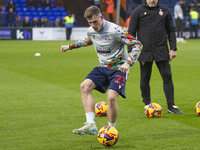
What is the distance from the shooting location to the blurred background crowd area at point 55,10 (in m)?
34.8

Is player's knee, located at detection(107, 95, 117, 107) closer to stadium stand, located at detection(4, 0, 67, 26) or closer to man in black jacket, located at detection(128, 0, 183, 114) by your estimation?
man in black jacket, located at detection(128, 0, 183, 114)

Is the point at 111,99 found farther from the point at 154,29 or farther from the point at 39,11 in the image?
the point at 39,11

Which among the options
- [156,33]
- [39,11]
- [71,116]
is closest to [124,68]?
[71,116]

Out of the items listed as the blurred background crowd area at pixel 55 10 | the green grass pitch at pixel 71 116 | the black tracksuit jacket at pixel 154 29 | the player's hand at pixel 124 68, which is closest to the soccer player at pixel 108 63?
the player's hand at pixel 124 68

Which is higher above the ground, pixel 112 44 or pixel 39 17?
pixel 112 44

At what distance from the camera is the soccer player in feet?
20.5

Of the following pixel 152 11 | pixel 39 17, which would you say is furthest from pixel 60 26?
pixel 152 11

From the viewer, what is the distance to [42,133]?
263 inches

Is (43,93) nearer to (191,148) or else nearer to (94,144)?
(94,144)

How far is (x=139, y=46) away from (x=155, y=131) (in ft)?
4.18

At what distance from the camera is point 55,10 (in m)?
38.8

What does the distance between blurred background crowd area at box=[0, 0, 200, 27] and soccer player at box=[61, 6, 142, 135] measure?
27.2m

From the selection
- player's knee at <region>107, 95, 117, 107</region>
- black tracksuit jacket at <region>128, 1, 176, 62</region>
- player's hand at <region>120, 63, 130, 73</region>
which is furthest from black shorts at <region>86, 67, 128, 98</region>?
black tracksuit jacket at <region>128, 1, 176, 62</region>

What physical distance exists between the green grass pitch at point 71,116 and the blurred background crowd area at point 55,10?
66.0 ft
